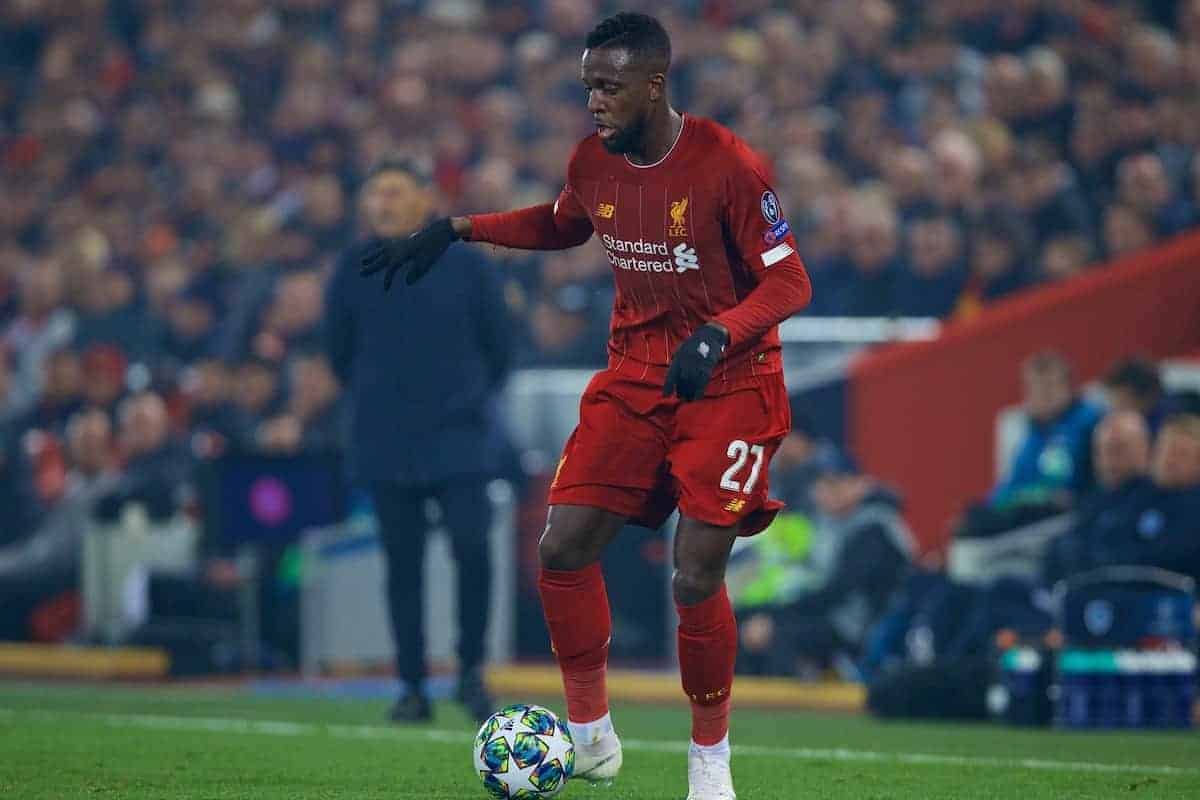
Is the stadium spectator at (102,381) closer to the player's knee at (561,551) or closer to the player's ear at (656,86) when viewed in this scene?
the player's knee at (561,551)

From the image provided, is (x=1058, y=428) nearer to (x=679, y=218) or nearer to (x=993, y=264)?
(x=993, y=264)

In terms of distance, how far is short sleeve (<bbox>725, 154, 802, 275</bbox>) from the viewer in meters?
6.01

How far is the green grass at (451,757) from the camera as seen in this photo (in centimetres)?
640

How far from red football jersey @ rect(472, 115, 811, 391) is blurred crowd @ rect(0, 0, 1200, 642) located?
22.5 ft

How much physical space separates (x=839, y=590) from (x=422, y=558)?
8.69ft

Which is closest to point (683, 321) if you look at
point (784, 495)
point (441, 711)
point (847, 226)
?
point (441, 711)

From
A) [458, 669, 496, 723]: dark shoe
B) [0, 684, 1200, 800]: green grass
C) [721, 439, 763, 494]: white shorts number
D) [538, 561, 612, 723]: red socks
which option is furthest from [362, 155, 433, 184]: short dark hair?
[721, 439, 763, 494]: white shorts number

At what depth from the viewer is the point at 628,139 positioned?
20.0 feet

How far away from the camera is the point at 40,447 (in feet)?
46.6

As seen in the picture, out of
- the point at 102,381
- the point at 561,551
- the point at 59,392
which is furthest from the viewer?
the point at 59,392

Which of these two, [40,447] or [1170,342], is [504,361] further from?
[40,447]

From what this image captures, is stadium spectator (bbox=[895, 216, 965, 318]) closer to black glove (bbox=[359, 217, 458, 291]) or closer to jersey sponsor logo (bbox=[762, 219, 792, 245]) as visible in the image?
black glove (bbox=[359, 217, 458, 291])

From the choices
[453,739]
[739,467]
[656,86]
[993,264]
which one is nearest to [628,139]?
[656,86]

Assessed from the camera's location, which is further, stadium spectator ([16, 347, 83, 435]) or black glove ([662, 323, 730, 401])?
stadium spectator ([16, 347, 83, 435])
